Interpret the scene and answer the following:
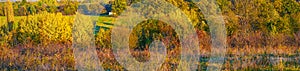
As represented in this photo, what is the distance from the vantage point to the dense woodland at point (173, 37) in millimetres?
6473

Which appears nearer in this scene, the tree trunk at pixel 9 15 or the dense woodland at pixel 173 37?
the dense woodland at pixel 173 37

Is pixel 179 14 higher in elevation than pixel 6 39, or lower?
higher

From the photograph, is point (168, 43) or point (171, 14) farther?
point (171, 14)

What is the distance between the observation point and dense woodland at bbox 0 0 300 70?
6473mm

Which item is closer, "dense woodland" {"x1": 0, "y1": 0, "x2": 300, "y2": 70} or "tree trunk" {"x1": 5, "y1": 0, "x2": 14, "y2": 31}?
"dense woodland" {"x1": 0, "y1": 0, "x2": 300, "y2": 70}

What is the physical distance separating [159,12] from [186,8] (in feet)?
6.03

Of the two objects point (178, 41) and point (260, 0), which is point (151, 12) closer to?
point (178, 41)

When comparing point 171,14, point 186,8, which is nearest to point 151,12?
point 171,14

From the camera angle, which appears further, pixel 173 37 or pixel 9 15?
pixel 9 15

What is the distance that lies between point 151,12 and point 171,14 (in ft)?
2.93

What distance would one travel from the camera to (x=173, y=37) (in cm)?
920

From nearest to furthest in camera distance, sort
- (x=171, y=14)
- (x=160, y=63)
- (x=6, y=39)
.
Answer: (x=160, y=63)
(x=171, y=14)
(x=6, y=39)

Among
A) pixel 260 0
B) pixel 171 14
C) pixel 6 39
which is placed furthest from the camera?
pixel 260 0

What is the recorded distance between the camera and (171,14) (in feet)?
32.0
